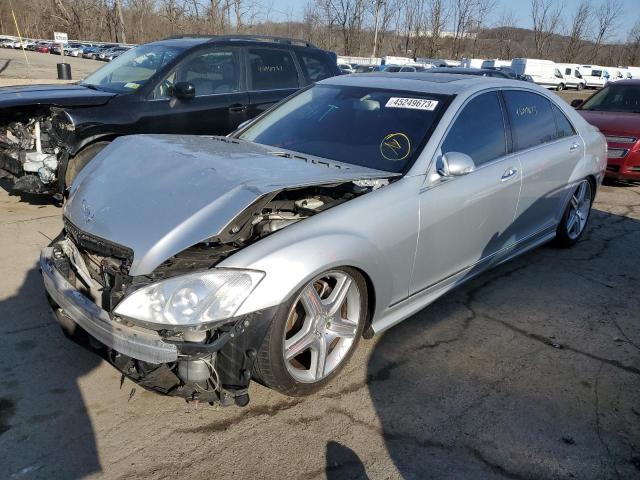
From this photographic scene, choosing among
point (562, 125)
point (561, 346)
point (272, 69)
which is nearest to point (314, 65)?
point (272, 69)

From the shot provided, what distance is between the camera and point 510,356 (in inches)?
132

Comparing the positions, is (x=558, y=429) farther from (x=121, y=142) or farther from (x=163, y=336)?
(x=121, y=142)

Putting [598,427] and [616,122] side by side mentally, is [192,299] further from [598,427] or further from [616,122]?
[616,122]

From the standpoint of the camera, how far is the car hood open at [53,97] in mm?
5227

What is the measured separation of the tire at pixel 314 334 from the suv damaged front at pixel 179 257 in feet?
0.53

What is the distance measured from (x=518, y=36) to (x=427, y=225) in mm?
72955

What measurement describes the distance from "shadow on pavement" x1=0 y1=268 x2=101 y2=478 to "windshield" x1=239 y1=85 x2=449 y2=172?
190 centimetres

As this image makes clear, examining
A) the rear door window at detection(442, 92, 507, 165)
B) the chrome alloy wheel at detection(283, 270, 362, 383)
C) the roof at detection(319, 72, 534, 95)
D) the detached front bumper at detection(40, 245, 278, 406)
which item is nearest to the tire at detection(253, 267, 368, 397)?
the chrome alloy wheel at detection(283, 270, 362, 383)

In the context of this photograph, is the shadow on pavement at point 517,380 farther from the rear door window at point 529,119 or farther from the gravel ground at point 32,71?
the gravel ground at point 32,71

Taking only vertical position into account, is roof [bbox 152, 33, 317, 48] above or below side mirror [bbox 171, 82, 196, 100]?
above

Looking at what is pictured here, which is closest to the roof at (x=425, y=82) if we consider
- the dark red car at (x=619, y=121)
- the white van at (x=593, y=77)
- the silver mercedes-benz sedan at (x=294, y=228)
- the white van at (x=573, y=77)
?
the silver mercedes-benz sedan at (x=294, y=228)

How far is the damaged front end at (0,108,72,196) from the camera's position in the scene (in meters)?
5.35

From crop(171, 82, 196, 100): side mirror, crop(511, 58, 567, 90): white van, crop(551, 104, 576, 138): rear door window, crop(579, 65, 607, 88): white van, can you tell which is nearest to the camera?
crop(551, 104, 576, 138): rear door window

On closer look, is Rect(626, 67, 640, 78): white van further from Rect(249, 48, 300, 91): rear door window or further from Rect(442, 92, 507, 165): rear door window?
Rect(442, 92, 507, 165): rear door window
